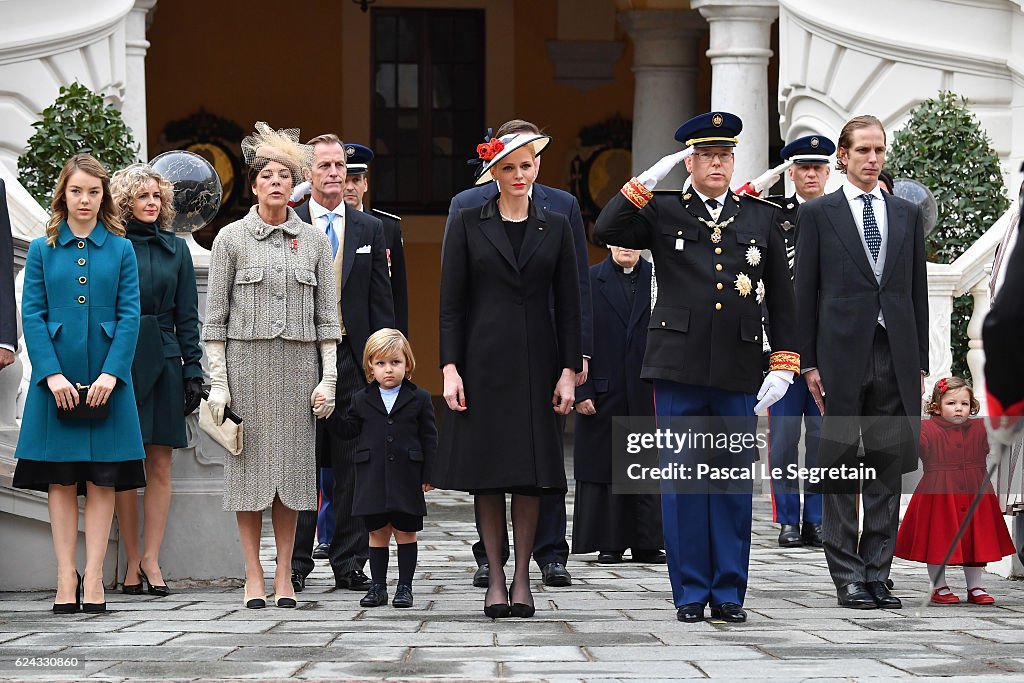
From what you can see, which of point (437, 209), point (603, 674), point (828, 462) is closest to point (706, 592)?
point (828, 462)

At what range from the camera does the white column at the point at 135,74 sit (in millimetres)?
14180

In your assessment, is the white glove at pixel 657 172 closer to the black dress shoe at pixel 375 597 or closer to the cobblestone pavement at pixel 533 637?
the cobblestone pavement at pixel 533 637

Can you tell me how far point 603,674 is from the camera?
5.27 metres

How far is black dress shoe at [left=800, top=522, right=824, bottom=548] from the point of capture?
9633 millimetres

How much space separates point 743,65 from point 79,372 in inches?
329

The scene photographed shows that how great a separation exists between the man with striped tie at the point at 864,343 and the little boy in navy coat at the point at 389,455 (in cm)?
154

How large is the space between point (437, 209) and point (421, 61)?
62.0 inches

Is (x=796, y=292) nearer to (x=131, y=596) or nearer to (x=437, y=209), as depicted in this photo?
(x=131, y=596)

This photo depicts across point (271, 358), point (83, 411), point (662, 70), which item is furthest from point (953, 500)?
point (662, 70)

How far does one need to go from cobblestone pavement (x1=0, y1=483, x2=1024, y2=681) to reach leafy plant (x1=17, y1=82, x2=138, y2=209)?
4925 mm

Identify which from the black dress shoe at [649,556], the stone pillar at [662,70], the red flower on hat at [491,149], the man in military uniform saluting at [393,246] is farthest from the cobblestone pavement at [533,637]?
the stone pillar at [662,70]

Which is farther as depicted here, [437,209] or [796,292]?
[437,209]

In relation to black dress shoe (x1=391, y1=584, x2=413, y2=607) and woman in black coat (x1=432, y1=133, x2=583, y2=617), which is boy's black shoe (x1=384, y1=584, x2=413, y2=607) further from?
woman in black coat (x1=432, y1=133, x2=583, y2=617)

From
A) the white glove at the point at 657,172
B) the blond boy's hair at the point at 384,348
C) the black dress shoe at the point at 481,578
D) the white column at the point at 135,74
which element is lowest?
the black dress shoe at the point at 481,578
